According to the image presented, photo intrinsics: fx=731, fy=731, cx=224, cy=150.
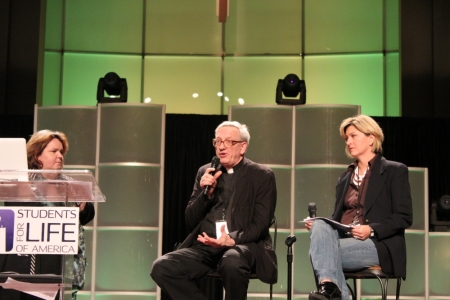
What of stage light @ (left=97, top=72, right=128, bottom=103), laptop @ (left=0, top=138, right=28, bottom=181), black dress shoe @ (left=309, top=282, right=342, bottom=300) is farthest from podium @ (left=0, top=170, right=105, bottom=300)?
stage light @ (left=97, top=72, right=128, bottom=103)

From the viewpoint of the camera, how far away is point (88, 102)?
818 cm

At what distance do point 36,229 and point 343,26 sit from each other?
19.8 feet

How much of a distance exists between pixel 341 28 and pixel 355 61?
0.40m

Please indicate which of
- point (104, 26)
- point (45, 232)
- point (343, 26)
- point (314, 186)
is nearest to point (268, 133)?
point (314, 186)

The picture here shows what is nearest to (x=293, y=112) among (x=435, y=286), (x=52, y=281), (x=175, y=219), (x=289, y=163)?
(x=289, y=163)

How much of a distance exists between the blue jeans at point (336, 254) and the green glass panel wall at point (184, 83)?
4.69 meters

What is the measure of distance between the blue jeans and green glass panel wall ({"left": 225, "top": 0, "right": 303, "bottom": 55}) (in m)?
4.80

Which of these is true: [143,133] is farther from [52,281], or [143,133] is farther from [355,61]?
[355,61]

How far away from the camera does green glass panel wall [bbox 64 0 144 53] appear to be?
833cm

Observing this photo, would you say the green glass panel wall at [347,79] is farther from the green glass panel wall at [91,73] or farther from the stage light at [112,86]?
the stage light at [112,86]

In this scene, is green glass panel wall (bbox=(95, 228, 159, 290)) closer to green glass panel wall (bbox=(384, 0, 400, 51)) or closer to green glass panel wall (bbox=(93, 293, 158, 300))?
green glass panel wall (bbox=(93, 293, 158, 300))

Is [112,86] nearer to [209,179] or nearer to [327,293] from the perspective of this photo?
[209,179]

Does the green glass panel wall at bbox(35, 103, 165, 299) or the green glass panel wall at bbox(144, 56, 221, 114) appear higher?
the green glass panel wall at bbox(144, 56, 221, 114)

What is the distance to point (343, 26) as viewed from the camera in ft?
26.9
